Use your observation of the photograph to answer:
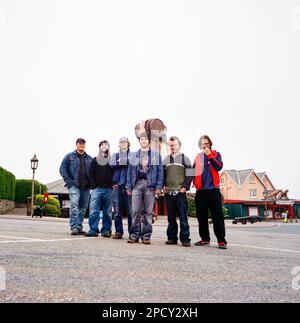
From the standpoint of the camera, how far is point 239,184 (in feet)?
153

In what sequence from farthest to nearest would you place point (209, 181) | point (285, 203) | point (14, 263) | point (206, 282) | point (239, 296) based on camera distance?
point (285, 203), point (209, 181), point (14, 263), point (206, 282), point (239, 296)

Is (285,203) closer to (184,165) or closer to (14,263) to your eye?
(184,165)

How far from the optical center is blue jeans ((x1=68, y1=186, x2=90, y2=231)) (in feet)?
20.7

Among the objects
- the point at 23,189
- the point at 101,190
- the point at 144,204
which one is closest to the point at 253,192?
the point at 23,189

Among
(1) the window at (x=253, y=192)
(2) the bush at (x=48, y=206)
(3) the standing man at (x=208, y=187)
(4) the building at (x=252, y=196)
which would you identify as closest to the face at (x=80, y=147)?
(3) the standing man at (x=208, y=187)

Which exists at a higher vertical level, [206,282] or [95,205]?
[95,205]

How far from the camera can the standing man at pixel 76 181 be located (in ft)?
20.7

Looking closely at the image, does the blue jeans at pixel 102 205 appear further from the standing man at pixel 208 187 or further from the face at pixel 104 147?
the standing man at pixel 208 187

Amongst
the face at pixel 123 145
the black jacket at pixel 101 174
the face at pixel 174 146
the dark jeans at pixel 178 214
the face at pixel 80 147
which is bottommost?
the dark jeans at pixel 178 214

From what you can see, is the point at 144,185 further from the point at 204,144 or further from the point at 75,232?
the point at 75,232

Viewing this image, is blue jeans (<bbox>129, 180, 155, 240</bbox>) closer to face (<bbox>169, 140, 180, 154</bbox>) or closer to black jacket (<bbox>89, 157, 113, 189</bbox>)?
face (<bbox>169, 140, 180, 154</bbox>)

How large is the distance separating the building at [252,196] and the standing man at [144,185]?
133ft
